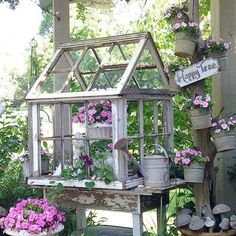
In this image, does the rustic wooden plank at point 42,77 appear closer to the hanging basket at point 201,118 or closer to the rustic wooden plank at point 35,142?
the rustic wooden plank at point 35,142

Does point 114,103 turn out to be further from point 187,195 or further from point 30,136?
point 187,195

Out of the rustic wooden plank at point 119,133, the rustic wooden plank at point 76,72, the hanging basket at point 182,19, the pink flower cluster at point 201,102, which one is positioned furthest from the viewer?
the rustic wooden plank at point 76,72

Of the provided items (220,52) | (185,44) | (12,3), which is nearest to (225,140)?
(220,52)

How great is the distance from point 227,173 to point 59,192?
4.91ft

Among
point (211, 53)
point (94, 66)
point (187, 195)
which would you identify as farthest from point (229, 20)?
point (187, 195)

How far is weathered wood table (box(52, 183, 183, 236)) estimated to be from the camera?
10.6 ft

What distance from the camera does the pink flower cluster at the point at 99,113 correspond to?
348 centimetres

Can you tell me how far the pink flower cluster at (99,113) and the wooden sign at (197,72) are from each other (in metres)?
0.54

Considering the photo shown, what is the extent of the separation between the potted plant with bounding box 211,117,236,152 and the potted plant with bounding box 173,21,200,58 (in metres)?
0.54

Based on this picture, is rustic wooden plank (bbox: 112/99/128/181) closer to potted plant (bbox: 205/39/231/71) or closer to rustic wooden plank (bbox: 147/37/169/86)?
rustic wooden plank (bbox: 147/37/169/86)

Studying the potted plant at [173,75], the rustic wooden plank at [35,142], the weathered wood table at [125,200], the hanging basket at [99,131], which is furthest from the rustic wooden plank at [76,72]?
the weathered wood table at [125,200]

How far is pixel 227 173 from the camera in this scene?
13.6ft

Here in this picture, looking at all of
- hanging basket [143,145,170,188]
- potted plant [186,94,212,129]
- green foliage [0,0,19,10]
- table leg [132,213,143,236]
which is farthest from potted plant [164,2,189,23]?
green foliage [0,0,19,10]

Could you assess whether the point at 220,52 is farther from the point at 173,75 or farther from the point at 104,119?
the point at 104,119
